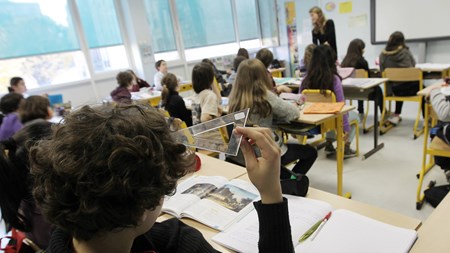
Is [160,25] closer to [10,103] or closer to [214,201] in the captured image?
[10,103]

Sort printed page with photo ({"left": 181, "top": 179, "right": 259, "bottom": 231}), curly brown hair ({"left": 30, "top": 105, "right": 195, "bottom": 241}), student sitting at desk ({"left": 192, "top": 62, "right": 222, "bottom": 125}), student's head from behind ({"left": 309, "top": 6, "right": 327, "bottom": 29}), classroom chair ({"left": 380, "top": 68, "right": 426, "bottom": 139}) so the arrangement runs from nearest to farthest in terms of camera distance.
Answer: curly brown hair ({"left": 30, "top": 105, "right": 195, "bottom": 241}), printed page with photo ({"left": 181, "top": 179, "right": 259, "bottom": 231}), student sitting at desk ({"left": 192, "top": 62, "right": 222, "bottom": 125}), classroom chair ({"left": 380, "top": 68, "right": 426, "bottom": 139}), student's head from behind ({"left": 309, "top": 6, "right": 327, "bottom": 29})

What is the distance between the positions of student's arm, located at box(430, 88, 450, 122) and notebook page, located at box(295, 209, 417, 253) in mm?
1406

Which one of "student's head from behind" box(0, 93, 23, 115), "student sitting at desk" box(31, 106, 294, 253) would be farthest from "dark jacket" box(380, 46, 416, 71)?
"student's head from behind" box(0, 93, 23, 115)

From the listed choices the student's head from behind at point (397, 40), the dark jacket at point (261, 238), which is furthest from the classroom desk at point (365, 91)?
the dark jacket at point (261, 238)

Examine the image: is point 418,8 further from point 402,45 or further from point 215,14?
point 215,14

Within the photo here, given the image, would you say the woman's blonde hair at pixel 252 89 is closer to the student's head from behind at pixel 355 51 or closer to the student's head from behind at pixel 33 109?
the student's head from behind at pixel 33 109

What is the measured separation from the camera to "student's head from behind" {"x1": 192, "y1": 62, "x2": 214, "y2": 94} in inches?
105

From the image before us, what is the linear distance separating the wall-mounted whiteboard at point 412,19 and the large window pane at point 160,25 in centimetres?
407

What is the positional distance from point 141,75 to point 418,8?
5224mm

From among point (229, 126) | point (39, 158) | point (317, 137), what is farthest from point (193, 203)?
point (317, 137)

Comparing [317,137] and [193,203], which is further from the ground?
[193,203]

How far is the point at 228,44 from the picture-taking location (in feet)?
25.7

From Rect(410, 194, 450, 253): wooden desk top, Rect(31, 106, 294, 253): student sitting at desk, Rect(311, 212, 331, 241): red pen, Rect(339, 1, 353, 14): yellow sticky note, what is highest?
Rect(339, 1, 353, 14): yellow sticky note

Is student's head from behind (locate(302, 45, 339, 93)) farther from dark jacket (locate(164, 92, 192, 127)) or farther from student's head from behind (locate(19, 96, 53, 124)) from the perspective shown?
student's head from behind (locate(19, 96, 53, 124))
